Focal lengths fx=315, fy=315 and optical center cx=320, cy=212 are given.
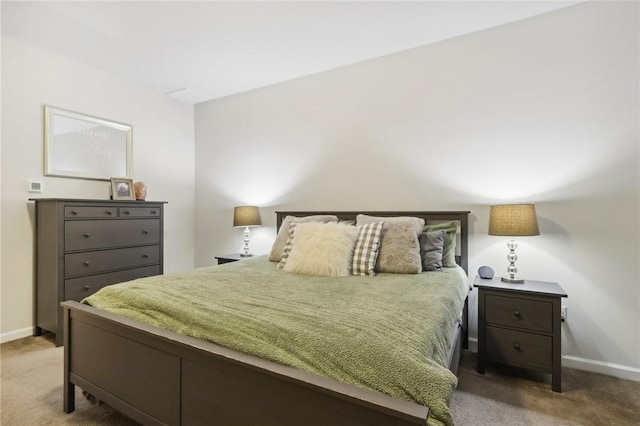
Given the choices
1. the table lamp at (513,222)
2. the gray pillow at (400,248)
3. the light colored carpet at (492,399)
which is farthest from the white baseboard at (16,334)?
the table lamp at (513,222)

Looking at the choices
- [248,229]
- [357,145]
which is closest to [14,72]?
[248,229]

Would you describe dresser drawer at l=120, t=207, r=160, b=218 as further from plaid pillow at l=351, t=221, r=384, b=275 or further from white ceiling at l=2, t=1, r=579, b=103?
plaid pillow at l=351, t=221, r=384, b=275

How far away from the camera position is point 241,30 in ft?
8.37

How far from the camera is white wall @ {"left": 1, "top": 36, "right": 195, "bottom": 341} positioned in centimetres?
263

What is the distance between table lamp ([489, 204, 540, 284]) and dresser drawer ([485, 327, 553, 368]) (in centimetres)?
36

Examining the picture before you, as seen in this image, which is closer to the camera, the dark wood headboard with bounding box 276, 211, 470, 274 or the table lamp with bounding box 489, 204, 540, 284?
the table lamp with bounding box 489, 204, 540, 284

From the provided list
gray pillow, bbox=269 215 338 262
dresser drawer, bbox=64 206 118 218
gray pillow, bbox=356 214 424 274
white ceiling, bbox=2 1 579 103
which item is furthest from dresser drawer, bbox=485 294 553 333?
dresser drawer, bbox=64 206 118 218

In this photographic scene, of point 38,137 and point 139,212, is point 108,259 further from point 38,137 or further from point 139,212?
point 38,137

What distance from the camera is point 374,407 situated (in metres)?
0.82

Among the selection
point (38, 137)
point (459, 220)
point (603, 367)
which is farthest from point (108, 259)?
point (603, 367)

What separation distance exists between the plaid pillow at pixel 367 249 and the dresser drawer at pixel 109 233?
7.40ft

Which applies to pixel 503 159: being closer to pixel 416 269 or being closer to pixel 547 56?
pixel 547 56

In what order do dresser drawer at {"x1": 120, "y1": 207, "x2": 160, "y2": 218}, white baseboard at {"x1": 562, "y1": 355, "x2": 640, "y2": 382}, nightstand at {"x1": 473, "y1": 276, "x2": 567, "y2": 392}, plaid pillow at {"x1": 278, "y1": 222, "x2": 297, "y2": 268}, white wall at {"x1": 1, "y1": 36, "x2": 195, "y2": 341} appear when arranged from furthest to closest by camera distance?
dresser drawer at {"x1": 120, "y1": 207, "x2": 160, "y2": 218} → white wall at {"x1": 1, "y1": 36, "x2": 195, "y2": 341} → plaid pillow at {"x1": 278, "y1": 222, "x2": 297, "y2": 268} → white baseboard at {"x1": 562, "y1": 355, "x2": 640, "y2": 382} → nightstand at {"x1": 473, "y1": 276, "x2": 567, "y2": 392}

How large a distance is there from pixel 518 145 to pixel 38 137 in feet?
13.3
